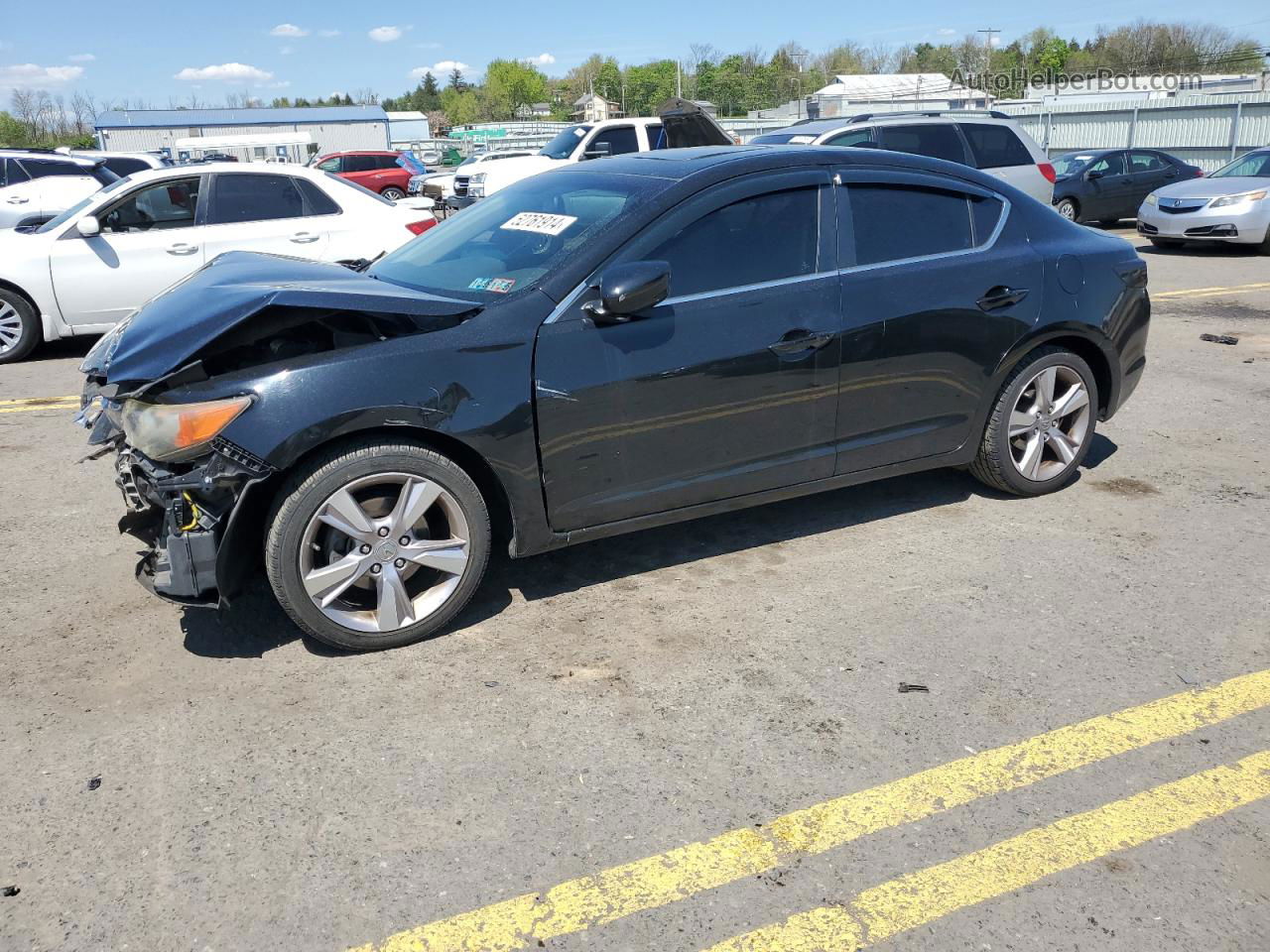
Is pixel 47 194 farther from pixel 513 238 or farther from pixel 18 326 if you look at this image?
pixel 513 238

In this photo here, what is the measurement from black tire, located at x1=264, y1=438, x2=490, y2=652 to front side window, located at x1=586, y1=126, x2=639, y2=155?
13.2 m

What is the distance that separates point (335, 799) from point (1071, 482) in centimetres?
411

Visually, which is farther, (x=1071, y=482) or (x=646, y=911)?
(x=1071, y=482)

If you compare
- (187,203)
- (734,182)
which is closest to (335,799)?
(734,182)

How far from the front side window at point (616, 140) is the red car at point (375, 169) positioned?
13411 mm

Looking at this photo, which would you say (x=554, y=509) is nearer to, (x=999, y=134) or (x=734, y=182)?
(x=734, y=182)

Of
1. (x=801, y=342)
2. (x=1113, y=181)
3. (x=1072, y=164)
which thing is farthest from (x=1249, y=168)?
(x=801, y=342)

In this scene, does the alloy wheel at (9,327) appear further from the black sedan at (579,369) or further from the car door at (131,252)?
the black sedan at (579,369)

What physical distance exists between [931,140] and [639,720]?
10.5 m

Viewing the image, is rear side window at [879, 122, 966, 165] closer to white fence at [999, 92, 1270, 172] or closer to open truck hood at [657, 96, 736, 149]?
open truck hood at [657, 96, 736, 149]

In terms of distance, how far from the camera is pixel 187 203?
8727mm

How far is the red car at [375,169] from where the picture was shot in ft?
91.1

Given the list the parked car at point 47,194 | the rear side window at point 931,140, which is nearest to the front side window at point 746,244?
the rear side window at point 931,140

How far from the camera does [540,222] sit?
4.29 meters
